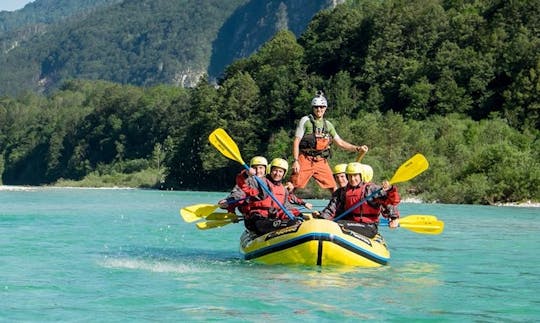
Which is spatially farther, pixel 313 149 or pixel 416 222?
pixel 313 149

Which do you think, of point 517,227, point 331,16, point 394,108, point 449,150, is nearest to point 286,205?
point 517,227

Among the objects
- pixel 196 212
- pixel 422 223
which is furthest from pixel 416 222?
pixel 196 212

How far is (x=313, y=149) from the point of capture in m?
16.8

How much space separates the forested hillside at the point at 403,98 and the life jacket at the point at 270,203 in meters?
27.5

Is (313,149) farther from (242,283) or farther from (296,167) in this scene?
(242,283)

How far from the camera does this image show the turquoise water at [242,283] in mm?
11188

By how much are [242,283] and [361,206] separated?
2.70m

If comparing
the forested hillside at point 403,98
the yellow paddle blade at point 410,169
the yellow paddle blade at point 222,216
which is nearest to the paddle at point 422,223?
the yellow paddle blade at point 410,169

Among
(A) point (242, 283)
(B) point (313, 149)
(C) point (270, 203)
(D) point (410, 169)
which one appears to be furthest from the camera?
(B) point (313, 149)

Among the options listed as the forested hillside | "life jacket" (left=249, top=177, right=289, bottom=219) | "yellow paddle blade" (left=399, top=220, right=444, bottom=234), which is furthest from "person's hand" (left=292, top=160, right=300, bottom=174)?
the forested hillside

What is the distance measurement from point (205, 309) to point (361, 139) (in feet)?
155

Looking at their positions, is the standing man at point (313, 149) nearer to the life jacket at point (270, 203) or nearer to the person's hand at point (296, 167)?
the person's hand at point (296, 167)

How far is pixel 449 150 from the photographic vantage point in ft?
175

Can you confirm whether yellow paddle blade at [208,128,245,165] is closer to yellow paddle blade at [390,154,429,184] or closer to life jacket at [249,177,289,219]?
life jacket at [249,177,289,219]
